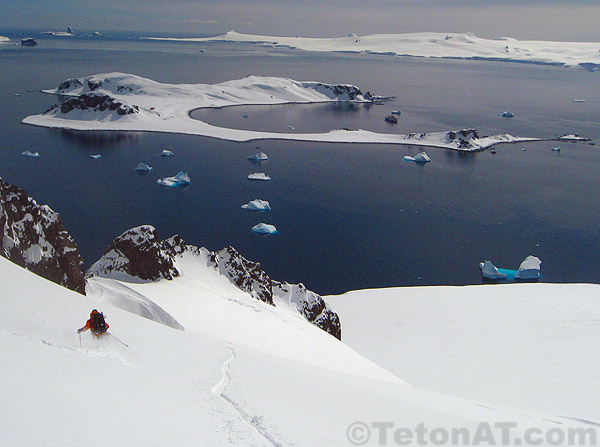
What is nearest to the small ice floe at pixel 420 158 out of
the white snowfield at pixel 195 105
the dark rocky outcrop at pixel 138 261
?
the white snowfield at pixel 195 105

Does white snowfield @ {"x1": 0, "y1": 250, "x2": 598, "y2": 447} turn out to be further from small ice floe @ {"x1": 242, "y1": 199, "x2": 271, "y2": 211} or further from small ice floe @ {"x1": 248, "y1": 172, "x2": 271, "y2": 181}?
small ice floe @ {"x1": 248, "y1": 172, "x2": 271, "y2": 181}

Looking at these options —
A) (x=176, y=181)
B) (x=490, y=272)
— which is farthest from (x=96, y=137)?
(x=490, y=272)

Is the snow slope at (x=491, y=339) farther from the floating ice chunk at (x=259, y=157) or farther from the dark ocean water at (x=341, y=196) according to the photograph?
the floating ice chunk at (x=259, y=157)

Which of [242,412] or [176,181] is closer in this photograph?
[242,412]

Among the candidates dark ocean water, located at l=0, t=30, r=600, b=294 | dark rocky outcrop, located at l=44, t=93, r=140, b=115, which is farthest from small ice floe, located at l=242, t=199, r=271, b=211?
dark rocky outcrop, located at l=44, t=93, r=140, b=115

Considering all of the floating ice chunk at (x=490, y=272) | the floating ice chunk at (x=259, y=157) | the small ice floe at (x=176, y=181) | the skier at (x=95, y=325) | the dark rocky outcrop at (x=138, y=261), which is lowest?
the floating ice chunk at (x=490, y=272)

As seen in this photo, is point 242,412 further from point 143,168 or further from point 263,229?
point 143,168
